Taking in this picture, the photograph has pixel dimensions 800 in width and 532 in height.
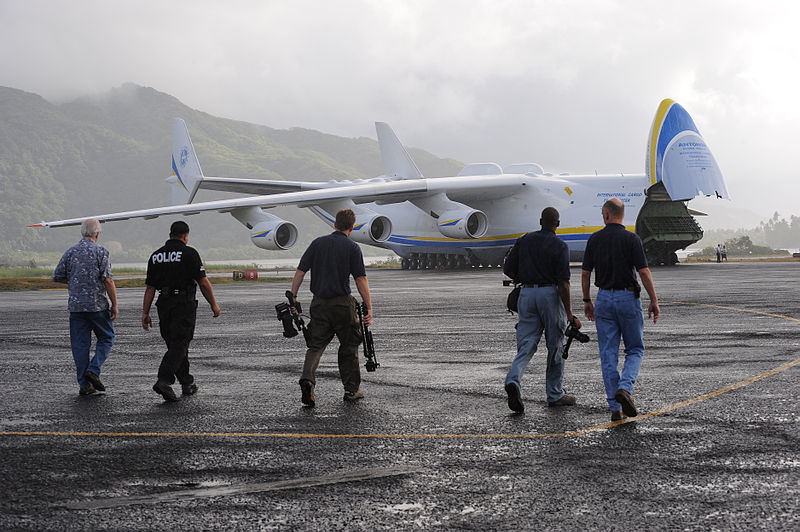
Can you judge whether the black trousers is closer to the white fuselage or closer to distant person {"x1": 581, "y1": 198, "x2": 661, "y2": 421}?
distant person {"x1": 581, "y1": 198, "x2": 661, "y2": 421}

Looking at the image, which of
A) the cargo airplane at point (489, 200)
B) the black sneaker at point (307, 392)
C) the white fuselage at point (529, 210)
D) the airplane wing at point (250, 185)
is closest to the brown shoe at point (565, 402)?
the black sneaker at point (307, 392)

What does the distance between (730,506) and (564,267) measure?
3.37m

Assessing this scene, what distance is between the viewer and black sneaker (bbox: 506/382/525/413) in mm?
7543

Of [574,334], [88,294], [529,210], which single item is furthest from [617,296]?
[529,210]

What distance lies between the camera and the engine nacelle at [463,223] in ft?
121

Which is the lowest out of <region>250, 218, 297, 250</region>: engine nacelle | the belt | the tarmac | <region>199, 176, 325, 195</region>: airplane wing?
the tarmac

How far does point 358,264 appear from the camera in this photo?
8.45 metres

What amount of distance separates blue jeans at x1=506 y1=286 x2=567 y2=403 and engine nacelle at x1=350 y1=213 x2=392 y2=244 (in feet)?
91.4

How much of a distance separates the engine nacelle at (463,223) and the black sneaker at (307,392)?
94.7 ft

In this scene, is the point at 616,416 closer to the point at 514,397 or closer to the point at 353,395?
the point at 514,397

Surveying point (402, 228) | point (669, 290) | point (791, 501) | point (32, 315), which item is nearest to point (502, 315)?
point (669, 290)

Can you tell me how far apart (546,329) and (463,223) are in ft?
94.3

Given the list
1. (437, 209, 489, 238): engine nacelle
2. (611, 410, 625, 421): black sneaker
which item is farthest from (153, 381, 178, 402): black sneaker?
(437, 209, 489, 238): engine nacelle

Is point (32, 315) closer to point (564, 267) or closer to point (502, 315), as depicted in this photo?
point (502, 315)
